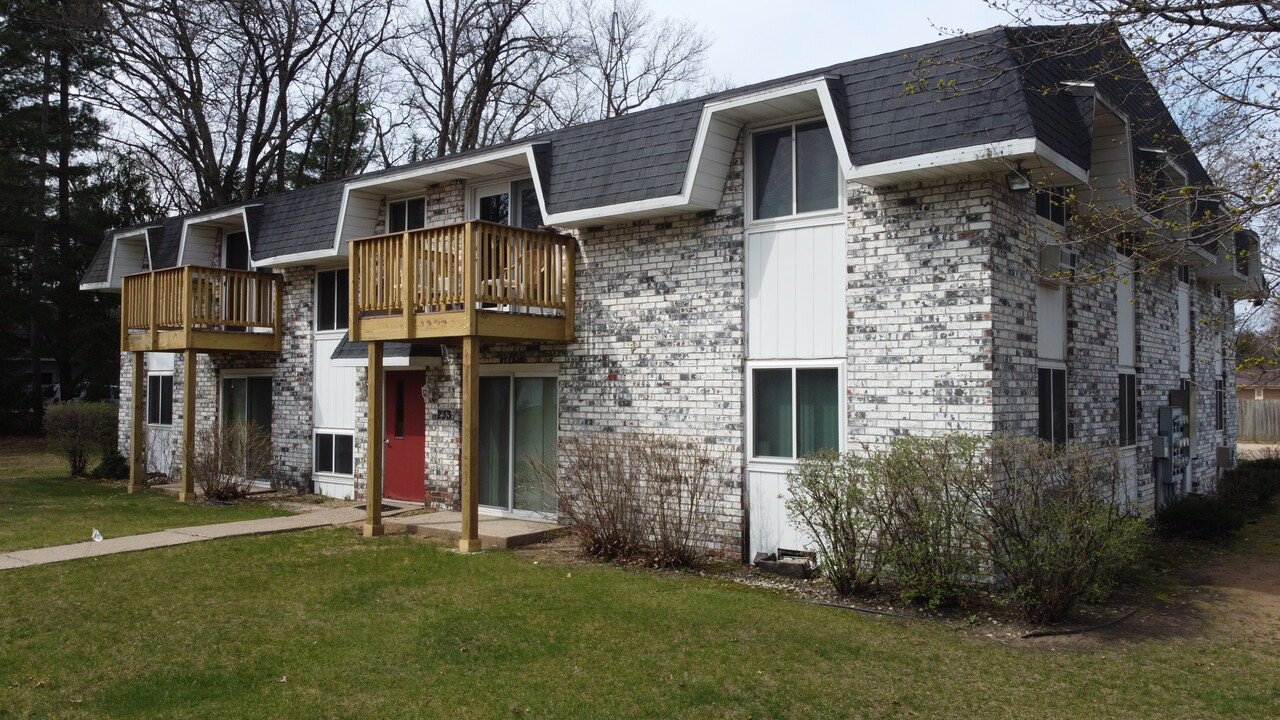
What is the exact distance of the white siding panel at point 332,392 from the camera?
15438 millimetres

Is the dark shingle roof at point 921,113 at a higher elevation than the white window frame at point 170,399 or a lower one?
higher

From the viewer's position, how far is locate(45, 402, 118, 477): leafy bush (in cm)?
1970

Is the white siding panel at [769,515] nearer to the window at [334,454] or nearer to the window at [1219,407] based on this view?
the window at [334,454]

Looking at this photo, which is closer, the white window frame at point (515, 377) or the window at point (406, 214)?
the white window frame at point (515, 377)

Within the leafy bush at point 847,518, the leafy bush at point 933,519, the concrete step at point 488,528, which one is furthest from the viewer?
the concrete step at point 488,528

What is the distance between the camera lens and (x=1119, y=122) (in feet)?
34.1

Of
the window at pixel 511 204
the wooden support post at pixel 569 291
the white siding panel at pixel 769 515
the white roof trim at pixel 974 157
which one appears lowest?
the white siding panel at pixel 769 515

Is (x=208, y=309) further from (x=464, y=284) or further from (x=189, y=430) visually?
(x=464, y=284)

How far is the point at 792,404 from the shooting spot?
32.5 ft

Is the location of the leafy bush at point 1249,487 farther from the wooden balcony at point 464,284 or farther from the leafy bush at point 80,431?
the leafy bush at point 80,431

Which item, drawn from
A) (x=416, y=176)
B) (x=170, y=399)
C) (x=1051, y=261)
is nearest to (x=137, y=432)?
(x=170, y=399)

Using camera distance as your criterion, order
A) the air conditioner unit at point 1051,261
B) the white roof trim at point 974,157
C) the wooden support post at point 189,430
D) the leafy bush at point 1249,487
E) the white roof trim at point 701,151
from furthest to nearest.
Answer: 1. the wooden support post at point 189,430
2. the leafy bush at point 1249,487
3. the air conditioner unit at point 1051,261
4. the white roof trim at point 701,151
5. the white roof trim at point 974,157

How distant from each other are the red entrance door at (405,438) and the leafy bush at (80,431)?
29.4ft

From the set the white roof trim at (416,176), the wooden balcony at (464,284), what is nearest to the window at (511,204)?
the white roof trim at (416,176)
